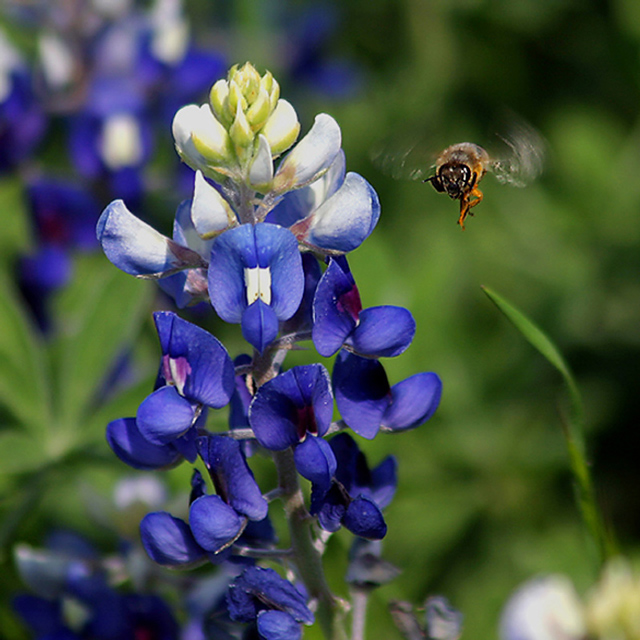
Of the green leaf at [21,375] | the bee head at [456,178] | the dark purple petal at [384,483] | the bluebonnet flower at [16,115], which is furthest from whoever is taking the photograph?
the bluebonnet flower at [16,115]

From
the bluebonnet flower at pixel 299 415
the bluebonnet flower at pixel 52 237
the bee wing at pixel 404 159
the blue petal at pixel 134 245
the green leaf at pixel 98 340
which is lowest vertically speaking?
the bluebonnet flower at pixel 299 415

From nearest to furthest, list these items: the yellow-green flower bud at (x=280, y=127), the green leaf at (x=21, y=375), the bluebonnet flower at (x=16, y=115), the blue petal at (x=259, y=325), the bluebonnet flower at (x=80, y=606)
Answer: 1. the blue petal at (x=259, y=325)
2. the yellow-green flower bud at (x=280, y=127)
3. the bluebonnet flower at (x=80, y=606)
4. the green leaf at (x=21, y=375)
5. the bluebonnet flower at (x=16, y=115)

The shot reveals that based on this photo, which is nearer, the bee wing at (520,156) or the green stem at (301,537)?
the green stem at (301,537)

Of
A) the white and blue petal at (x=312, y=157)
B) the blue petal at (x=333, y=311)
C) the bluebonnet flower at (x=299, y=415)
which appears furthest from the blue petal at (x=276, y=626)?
the white and blue petal at (x=312, y=157)

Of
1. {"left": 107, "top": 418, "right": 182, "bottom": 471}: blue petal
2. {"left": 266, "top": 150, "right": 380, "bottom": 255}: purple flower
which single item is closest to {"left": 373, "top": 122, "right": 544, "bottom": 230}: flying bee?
{"left": 266, "top": 150, "right": 380, "bottom": 255}: purple flower

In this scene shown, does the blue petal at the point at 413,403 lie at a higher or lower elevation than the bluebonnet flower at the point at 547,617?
higher

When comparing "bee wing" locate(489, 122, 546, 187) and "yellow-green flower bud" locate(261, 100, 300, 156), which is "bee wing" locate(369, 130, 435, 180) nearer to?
"bee wing" locate(489, 122, 546, 187)

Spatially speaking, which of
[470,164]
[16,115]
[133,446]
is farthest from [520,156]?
[16,115]

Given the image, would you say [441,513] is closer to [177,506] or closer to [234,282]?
[177,506]

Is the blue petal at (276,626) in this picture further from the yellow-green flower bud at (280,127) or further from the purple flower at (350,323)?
the yellow-green flower bud at (280,127)
